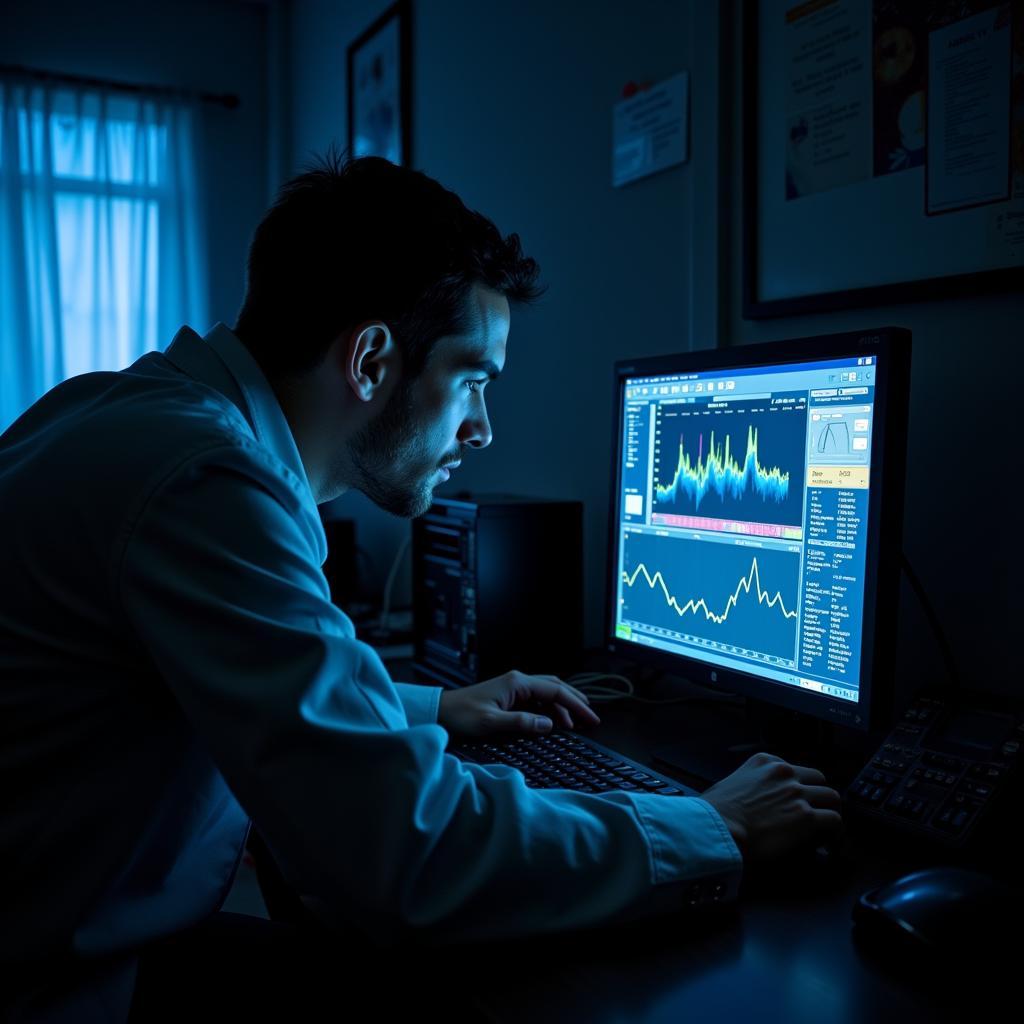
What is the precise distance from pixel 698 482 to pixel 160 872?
0.74 metres

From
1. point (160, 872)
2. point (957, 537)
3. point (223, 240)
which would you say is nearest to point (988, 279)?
point (957, 537)

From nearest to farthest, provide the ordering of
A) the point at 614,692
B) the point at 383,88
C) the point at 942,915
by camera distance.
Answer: the point at 942,915, the point at 614,692, the point at 383,88

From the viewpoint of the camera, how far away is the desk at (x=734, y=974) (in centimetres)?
60

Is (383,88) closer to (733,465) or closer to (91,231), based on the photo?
(91,231)

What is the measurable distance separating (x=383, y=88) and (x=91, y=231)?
1401mm

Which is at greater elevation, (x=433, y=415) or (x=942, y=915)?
(x=433, y=415)

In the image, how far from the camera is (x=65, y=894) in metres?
0.77

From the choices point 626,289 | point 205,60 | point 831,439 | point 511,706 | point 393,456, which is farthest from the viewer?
point 205,60

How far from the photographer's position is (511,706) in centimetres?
120

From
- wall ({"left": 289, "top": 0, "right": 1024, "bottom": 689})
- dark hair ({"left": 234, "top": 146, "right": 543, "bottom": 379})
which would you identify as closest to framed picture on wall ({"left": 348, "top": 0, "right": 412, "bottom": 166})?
wall ({"left": 289, "top": 0, "right": 1024, "bottom": 689})

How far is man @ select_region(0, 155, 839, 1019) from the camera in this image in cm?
65

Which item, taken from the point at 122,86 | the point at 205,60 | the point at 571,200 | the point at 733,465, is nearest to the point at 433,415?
the point at 733,465

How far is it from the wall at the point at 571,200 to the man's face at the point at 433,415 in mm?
481

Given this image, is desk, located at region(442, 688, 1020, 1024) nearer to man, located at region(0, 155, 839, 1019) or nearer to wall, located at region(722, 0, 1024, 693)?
man, located at region(0, 155, 839, 1019)
